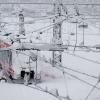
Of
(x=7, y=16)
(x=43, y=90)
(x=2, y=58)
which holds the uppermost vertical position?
(x=7, y=16)

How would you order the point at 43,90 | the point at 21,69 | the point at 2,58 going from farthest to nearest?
the point at 2,58 → the point at 21,69 → the point at 43,90

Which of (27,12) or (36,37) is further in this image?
(27,12)

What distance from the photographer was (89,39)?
58.8ft

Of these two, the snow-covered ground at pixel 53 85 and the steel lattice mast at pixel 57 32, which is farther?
the steel lattice mast at pixel 57 32

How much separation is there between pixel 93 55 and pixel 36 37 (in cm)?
374

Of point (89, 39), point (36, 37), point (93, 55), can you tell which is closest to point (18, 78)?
point (93, 55)

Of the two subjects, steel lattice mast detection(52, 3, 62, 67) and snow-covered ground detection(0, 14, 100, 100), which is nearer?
snow-covered ground detection(0, 14, 100, 100)

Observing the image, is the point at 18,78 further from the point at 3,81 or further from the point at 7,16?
the point at 7,16

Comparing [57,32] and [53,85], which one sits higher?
[57,32]

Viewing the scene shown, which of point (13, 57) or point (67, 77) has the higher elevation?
point (13, 57)

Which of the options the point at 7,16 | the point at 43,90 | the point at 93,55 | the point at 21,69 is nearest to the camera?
the point at 43,90

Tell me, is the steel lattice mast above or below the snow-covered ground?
above

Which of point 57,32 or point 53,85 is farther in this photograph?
point 57,32

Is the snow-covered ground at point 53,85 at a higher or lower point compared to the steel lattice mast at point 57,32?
lower
